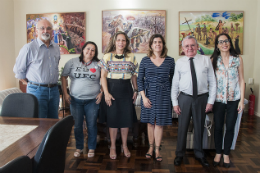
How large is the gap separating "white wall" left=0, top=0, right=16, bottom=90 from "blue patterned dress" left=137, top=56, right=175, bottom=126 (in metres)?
3.94

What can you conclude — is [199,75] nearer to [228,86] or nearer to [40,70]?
[228,86]

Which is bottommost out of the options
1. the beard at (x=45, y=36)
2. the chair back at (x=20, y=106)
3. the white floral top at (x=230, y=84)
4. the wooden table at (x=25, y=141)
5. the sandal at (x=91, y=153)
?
the sandal at (x=91, y=153)

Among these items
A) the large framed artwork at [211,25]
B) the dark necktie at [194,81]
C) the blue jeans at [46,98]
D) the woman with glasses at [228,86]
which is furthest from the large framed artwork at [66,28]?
the woman with glasses at [228,86]

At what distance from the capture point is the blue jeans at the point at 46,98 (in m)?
2.32

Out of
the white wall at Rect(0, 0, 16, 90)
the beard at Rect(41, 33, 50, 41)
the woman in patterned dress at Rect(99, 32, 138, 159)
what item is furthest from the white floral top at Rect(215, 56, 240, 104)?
the white wall at Rect(0, 0, 16, 90)

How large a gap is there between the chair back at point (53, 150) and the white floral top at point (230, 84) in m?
1.68

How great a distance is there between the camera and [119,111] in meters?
2.44

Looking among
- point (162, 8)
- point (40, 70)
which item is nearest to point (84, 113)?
point (40, 70)

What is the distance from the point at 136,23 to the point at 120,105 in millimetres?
3089

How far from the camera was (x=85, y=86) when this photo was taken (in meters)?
2.41

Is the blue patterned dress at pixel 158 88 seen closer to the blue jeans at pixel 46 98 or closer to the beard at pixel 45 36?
the blue jeans at pixel 46 98

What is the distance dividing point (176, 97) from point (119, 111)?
2.30ft

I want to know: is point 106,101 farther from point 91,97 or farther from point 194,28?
point 194,28

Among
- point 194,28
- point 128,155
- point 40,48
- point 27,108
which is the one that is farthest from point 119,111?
point 194,28
